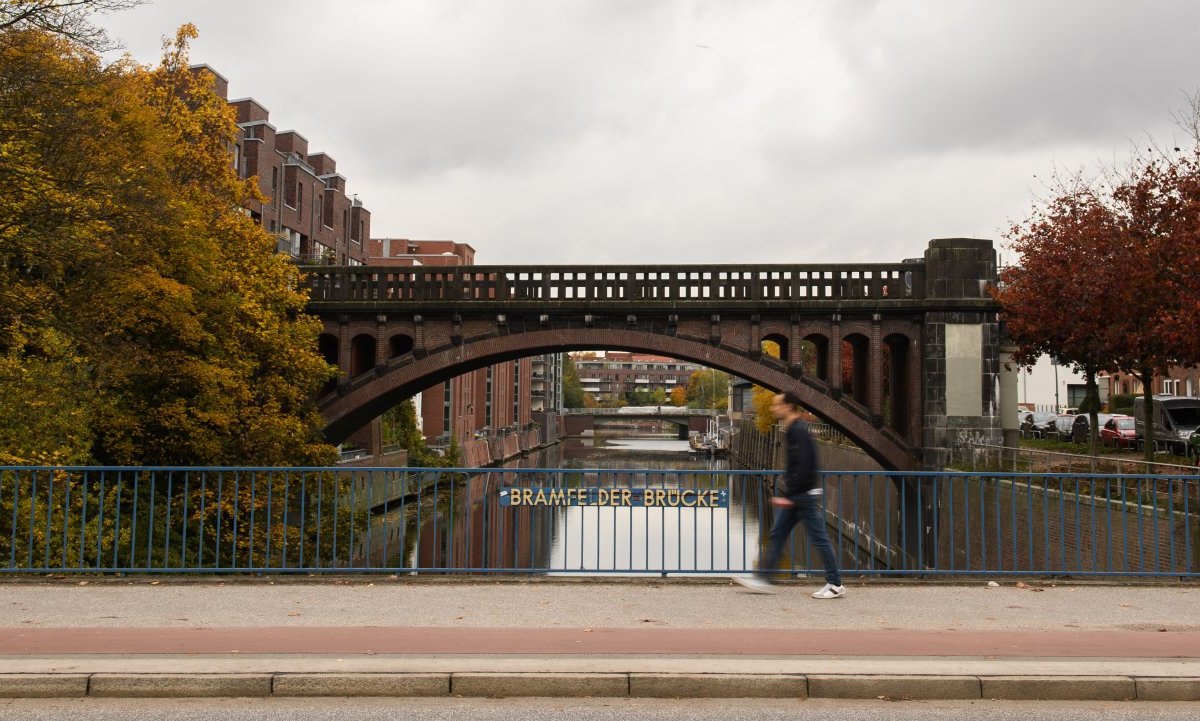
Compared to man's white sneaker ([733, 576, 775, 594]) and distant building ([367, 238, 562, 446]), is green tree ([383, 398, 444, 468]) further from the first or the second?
man's white sneaker ([733, 576, 775, 594])

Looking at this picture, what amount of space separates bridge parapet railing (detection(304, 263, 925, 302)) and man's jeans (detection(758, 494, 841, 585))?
1869cm

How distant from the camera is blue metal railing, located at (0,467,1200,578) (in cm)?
1022

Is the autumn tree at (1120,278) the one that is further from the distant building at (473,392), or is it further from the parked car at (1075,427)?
the distant building at (473,392)

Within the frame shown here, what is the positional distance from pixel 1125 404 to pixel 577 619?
4854 centimetres

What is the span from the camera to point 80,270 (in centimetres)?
1941

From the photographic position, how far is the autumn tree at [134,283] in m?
17.0

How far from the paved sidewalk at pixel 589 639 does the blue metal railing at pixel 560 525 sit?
61 cm

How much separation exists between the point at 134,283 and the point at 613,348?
12.9 m

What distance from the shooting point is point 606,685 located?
609cm

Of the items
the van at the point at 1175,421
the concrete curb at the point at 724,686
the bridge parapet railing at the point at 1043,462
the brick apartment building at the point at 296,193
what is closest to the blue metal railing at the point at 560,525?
the bridge parapet railing at the point at 1043,462

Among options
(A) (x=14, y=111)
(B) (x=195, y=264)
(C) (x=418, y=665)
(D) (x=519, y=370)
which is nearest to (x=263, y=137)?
(B) (x=195, y=264)

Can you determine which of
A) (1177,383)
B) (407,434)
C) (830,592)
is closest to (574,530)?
(407,434)

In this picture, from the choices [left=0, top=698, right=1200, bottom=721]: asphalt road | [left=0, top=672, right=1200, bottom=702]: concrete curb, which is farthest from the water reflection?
[left=0, top=698, right=1200, bottom=721]: asphalt road

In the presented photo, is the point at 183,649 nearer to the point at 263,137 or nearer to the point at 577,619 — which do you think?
the point at 577,619
